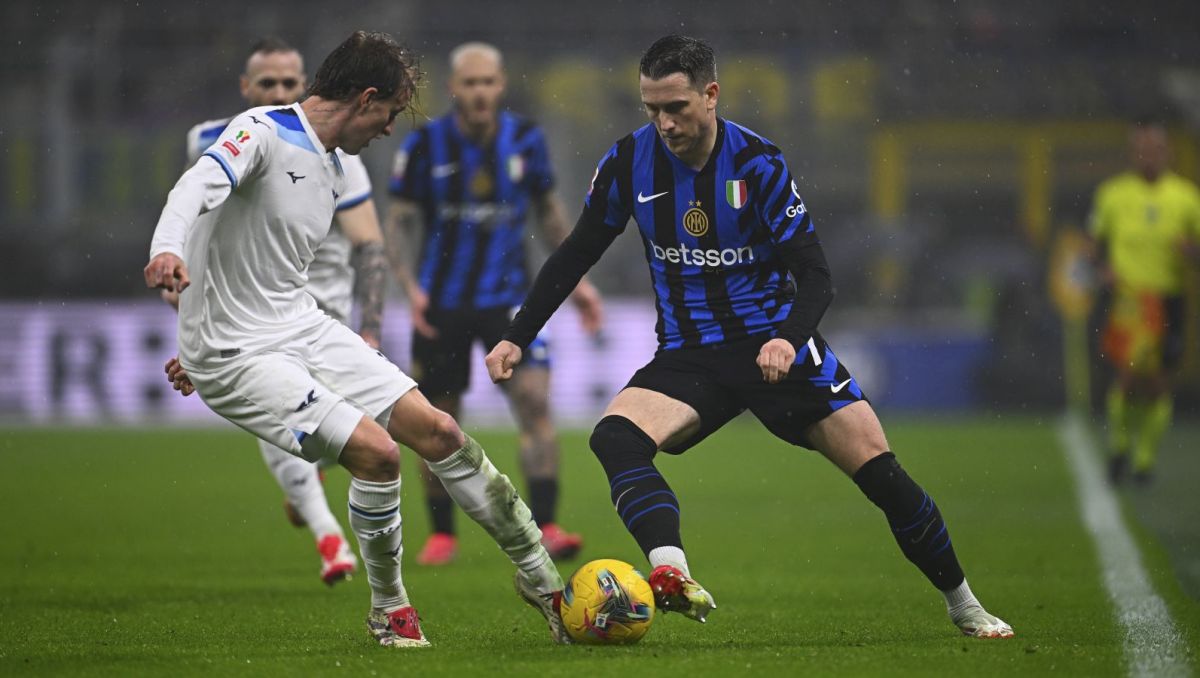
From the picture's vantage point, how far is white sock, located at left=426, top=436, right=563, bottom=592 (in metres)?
5.25

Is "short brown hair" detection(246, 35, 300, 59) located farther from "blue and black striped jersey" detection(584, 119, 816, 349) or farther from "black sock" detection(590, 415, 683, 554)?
"black sock" detection(590, 415, 683, 554)

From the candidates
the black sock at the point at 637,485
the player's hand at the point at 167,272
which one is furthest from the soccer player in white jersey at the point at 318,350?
the player's hand at the point at 167,272

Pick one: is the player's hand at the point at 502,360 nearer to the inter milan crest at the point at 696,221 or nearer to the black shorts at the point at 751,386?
the black shorts at the point at 751,386

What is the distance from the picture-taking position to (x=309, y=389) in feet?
16.7

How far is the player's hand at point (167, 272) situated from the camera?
4402 millimetres

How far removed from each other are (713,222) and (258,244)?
4.64 ft

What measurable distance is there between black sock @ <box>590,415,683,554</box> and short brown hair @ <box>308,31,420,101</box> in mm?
1226

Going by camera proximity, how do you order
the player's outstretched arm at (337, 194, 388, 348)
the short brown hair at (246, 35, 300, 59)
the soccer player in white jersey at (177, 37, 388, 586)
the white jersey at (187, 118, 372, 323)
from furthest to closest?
1. the short brown hair at (246, 35, 300, 59)
2. the white jersey at (187, 118, 372, 323)
3. the soccer player in white jersey at (177, 37, 388, 586)
4. the player's outstretched arm at (337, 194, 388, 348)

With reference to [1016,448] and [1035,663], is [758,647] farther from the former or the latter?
[1016,448]

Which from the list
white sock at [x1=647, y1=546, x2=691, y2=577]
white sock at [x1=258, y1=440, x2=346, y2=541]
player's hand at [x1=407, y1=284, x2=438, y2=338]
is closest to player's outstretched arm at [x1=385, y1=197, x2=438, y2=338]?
player's hand at [x1=407, y1=284, x2=438, y2=338]

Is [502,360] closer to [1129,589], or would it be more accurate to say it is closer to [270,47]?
[270,47]

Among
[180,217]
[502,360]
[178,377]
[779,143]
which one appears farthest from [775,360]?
[779,143]

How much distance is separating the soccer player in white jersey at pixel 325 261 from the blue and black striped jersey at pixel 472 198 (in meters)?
0.94

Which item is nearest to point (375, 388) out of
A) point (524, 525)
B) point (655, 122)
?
point (524, 525)
